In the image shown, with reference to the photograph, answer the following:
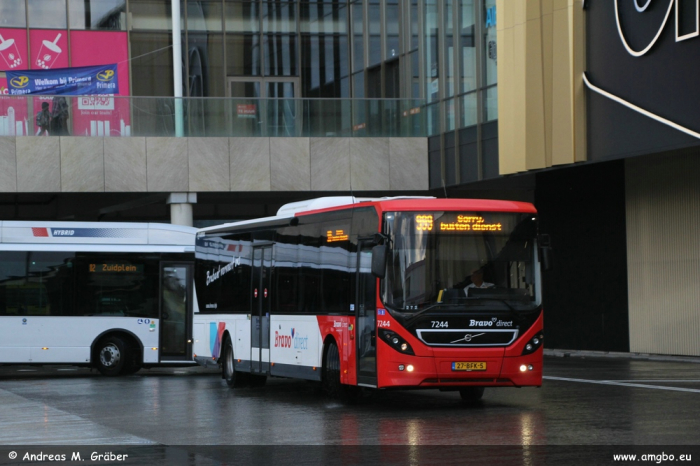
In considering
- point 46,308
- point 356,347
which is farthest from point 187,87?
point 356,347

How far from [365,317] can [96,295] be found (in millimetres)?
10528

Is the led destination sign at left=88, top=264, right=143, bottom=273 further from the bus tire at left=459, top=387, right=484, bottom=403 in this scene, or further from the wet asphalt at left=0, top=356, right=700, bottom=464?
the bus tire at left=459, top=387, right=484, bottom=403

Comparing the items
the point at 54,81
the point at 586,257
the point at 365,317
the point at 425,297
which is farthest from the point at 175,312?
the point at 586,257

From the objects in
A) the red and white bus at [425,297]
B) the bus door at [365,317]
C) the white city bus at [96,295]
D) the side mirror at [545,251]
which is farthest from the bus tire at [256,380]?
the side mirror at [545,251]

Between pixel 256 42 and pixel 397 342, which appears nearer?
pixel 397 342

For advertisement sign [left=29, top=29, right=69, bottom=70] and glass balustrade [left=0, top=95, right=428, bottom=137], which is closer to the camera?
glass balustrade [left=0, top=95, right=428, bottom=137]

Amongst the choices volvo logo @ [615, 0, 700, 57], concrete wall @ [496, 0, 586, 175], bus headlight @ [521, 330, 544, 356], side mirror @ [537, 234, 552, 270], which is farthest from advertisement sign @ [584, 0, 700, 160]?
bus headlight @ [521, 330, 544, 356]

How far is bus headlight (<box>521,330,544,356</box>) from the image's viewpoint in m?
15.4

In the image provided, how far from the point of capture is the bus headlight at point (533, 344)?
15.4 meters

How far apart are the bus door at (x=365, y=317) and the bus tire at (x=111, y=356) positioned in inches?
392

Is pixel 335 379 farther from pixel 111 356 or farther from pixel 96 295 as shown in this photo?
pixel 96 295

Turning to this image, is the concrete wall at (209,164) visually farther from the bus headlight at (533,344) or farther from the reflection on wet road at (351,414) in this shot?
the bus headlight at (533,344)

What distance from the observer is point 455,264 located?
599 inches

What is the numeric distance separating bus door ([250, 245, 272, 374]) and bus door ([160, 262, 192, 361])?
5195 millimetres
